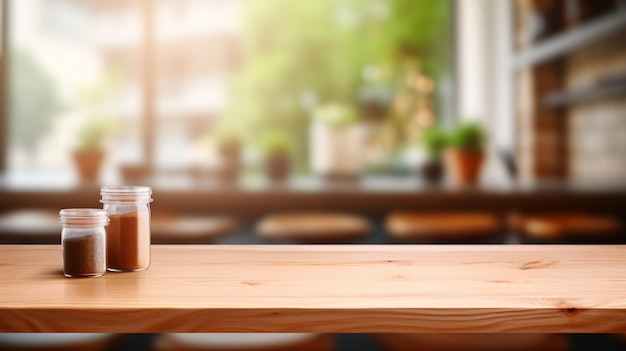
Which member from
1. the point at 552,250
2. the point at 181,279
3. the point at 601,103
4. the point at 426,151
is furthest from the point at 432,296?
the point at 601,103

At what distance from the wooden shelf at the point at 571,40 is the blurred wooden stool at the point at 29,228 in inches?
93.1

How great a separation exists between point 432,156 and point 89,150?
1.43m

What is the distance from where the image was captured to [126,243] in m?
0.96

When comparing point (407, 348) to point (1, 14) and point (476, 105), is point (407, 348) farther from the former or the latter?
point (1, 14)

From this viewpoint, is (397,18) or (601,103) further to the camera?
(397,18)

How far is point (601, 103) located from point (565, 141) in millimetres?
500

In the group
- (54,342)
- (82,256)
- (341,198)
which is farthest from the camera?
(341,198)

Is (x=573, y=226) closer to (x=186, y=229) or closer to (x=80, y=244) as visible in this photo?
(x=186, y=229)

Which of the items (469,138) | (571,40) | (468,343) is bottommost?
(468,343)

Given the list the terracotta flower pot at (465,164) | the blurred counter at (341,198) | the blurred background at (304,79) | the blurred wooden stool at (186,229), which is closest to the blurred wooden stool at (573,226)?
the blurred counter at (341,198)

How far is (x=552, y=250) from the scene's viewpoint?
3.84 ft

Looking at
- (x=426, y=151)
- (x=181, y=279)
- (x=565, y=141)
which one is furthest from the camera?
(x=565, y=141)

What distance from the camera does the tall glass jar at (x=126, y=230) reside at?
0.97m

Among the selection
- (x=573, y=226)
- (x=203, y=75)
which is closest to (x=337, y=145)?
(x=573, y=226)
